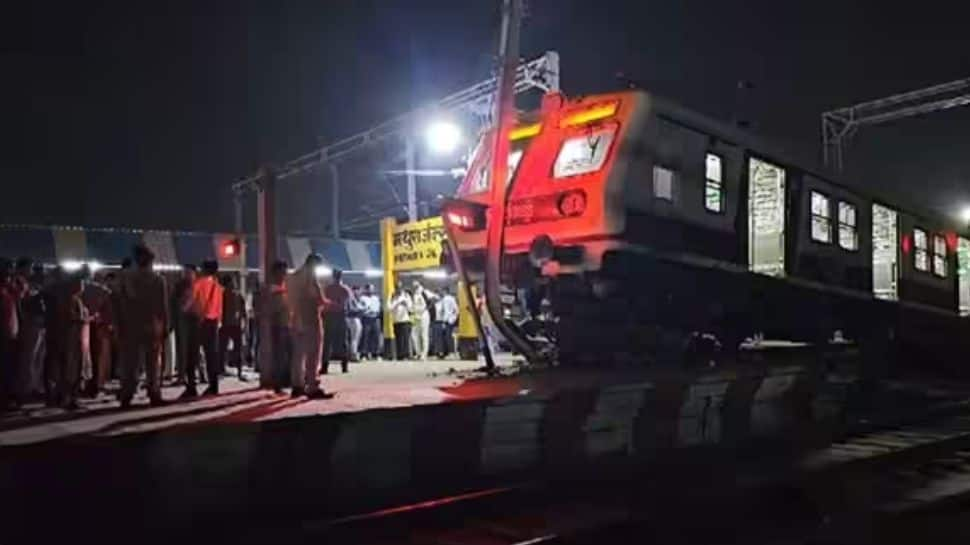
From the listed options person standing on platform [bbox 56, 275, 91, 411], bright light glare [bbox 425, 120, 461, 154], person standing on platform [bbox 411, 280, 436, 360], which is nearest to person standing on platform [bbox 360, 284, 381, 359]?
person standing on platform [bbox 411, 280, 436, 360]

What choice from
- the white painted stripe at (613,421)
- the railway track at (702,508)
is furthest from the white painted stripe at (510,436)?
the white painted stripe at (613,421)

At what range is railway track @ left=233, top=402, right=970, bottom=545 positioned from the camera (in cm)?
745

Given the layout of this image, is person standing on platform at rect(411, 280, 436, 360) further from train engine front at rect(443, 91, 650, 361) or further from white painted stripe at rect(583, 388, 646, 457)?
white painted stripe at rect(583, 388, 646, 457)

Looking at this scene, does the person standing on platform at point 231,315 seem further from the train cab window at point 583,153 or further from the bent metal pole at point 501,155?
the train cab window at point 583,153

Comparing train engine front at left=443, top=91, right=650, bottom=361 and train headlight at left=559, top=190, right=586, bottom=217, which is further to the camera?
train headlight at left=559, top=190, right=586, bottom=217

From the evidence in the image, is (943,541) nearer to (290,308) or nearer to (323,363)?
(290,308)

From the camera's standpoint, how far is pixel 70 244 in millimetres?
20656

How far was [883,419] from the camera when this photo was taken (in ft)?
44.8

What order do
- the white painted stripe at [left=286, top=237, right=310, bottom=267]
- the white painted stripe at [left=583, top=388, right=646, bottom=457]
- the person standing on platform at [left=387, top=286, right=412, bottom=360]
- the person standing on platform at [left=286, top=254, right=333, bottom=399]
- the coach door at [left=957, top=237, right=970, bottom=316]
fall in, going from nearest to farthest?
the person standing on platform at [left=286, top=254, right=333, bottom=399] → the white painted stripe at [left=583, top=388, right=646, bottom=457] → the person standing on platform at [left=387, top=286, right=412, bottom=360] → the coach door at [left=957, top=237, right=970, bottom=316] → the white painted stripe at [left=286, top=237, right=310, bottom=267]

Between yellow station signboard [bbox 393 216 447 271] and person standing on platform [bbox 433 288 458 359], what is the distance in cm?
73

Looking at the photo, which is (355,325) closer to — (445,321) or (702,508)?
(445,321)

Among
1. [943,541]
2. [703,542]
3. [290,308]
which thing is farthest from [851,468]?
[290,308]

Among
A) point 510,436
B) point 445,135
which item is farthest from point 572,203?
point 445,135

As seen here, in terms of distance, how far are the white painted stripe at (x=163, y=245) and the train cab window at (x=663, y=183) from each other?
13110 mm
